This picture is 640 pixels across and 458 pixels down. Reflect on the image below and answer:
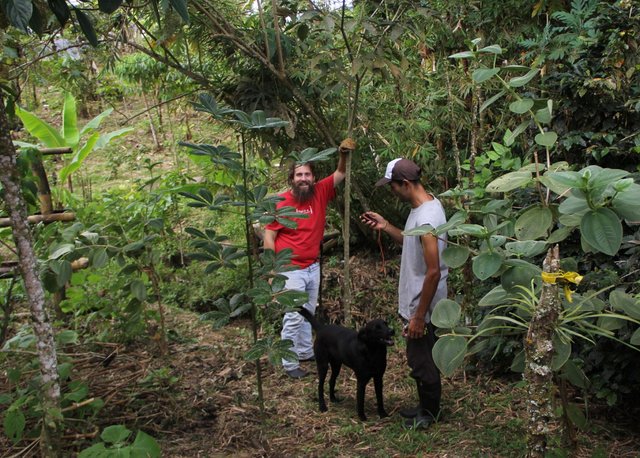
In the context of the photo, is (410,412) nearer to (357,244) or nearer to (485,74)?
(485,74)

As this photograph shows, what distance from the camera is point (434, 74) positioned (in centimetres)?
517

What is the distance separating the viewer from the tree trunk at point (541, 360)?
80.6 inches

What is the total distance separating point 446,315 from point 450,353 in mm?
179

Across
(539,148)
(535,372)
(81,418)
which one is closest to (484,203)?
(535,372)

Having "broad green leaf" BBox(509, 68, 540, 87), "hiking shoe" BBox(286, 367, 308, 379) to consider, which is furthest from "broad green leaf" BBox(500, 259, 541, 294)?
"hiking shoe" BBox(286, 367, 308, 379)

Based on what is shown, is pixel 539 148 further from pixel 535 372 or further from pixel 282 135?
pixel 535 372

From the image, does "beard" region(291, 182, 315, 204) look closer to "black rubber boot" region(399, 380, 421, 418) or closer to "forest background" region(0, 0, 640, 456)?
"forest background" region(0, 0, 640, 456)

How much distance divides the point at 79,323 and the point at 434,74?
3550 mm

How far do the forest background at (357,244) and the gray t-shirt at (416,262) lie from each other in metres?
0.23

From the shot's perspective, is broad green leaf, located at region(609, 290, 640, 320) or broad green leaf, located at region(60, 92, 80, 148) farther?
broad green leaf, located at region(60, 92, 80, 148)

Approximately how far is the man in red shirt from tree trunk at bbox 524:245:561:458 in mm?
2452

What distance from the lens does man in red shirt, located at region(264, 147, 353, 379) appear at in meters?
4.45

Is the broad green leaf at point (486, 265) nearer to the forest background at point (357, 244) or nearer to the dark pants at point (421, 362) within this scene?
the forest background at point (357, 244)

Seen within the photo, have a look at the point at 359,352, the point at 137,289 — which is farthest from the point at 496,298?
the point at 137,289
